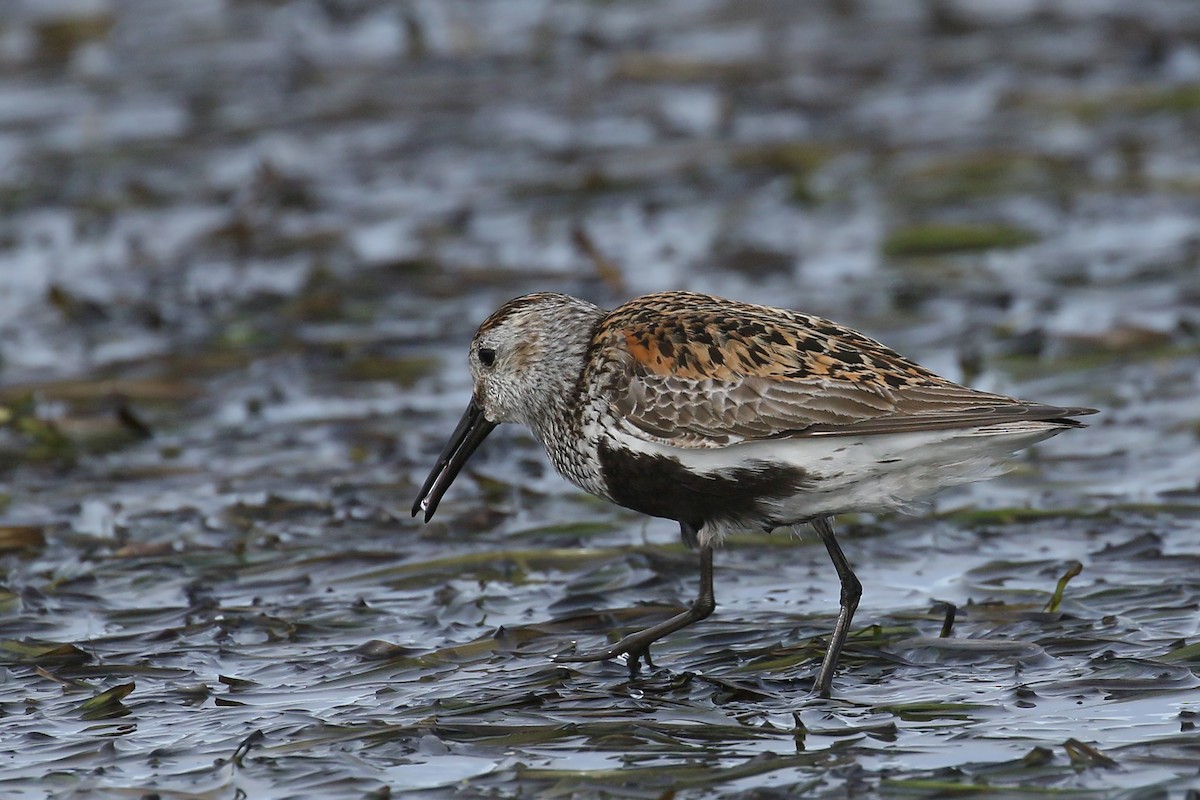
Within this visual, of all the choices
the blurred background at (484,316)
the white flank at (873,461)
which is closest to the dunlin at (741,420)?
the white flank at (873,461)

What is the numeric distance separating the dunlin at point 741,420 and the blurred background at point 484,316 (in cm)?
56

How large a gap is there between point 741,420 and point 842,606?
0.70 meters

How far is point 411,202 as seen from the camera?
13391mm

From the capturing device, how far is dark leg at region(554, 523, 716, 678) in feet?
20.5

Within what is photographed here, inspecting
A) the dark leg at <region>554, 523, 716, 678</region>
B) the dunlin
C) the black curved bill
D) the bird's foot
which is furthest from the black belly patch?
the black curved bill

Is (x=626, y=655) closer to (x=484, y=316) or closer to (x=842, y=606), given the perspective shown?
(x=842, y=606)

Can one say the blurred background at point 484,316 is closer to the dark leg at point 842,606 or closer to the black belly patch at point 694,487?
the dark leg at point 842,606

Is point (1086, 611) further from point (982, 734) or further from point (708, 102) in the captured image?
point (708, 102)

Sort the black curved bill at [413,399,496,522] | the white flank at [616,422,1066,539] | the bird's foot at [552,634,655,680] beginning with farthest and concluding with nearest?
the black curved bill at [413,399,496,522] → the bird's foot at [552,634,655,680] → the white flank at [616,422,1066,539]

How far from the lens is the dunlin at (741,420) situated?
5.82m

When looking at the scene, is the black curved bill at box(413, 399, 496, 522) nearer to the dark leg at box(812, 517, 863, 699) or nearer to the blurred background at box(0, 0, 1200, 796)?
the blurred background at box(0, 0, 1200, 796)

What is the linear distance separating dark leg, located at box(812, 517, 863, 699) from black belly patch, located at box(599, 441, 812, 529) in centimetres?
25

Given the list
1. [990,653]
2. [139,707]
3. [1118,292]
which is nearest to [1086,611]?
[990,653]

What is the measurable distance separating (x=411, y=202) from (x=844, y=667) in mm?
7882
